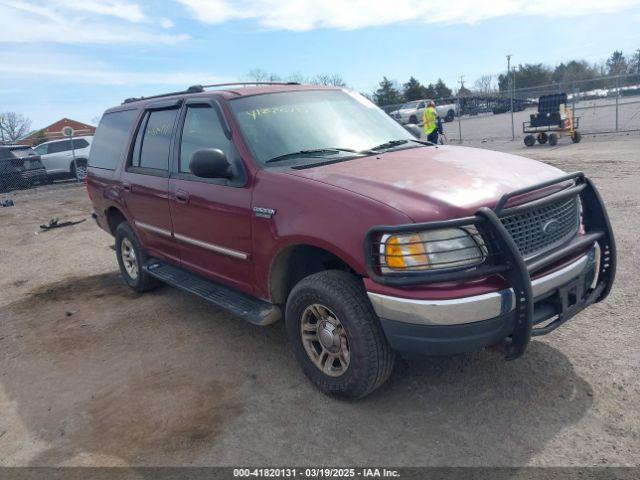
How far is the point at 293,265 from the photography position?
3707 millimetres

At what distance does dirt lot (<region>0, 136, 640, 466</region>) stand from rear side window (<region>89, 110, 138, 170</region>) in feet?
5.64

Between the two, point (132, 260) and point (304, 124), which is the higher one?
point (304, 124)

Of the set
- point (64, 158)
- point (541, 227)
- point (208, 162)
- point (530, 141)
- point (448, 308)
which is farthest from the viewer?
point (64, 158)

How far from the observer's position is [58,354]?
14.8 feet

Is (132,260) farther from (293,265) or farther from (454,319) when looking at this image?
(454,319)

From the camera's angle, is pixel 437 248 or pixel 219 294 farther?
pixel 219 294

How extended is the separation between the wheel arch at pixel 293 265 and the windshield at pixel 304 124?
67 centimetres

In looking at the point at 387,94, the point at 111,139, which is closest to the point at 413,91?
the point at 387,94

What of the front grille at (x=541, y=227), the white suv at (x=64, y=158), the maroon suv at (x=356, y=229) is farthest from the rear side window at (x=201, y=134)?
the white suv at (x=64, y=158)

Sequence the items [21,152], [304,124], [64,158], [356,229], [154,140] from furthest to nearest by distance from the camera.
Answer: [64,158] → [21,152] → [154,140] → [304,124] → [356,229]

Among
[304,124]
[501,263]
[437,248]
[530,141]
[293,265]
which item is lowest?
[530,141]

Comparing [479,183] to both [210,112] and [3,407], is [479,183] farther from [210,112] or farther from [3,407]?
[3,407]

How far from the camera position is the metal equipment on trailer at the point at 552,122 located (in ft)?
56.0

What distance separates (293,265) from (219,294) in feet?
2.75
